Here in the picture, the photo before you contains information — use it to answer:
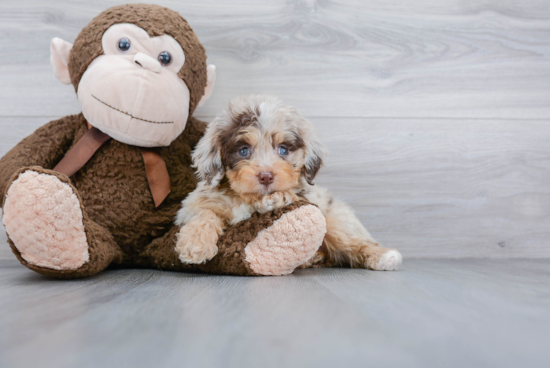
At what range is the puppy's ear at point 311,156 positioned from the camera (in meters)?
1.57

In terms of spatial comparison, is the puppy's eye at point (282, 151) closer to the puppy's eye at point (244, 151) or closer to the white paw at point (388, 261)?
the puppy's eye at point (244, 151)

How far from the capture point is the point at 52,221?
1.17m

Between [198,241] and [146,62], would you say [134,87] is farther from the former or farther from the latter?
[198,241]

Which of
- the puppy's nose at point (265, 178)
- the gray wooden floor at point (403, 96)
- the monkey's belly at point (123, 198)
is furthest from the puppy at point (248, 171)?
the gray wooden floor at point (403, 96)

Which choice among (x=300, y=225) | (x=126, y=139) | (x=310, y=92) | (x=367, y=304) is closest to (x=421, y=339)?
(x=367, y=304)

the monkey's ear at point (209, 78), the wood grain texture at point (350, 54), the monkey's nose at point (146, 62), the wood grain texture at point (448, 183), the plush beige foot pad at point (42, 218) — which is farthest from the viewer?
the wood grain texture at point (448, 183)

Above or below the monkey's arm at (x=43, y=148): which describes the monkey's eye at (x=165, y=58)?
above

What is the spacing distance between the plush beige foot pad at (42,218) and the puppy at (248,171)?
13.5 inches

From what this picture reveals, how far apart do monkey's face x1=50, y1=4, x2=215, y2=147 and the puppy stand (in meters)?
0.19

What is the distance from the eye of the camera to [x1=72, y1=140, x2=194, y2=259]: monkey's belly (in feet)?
5.12

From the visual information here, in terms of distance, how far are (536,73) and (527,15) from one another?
1.01 feet

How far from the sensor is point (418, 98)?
2162mm

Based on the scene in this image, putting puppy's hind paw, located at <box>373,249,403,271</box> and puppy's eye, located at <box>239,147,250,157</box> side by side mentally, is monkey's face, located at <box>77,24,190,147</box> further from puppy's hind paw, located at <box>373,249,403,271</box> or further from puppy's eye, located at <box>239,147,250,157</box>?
puppy's hind paw, located at <box>373,249,403,271</box>

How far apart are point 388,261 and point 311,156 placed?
51 centimetres
